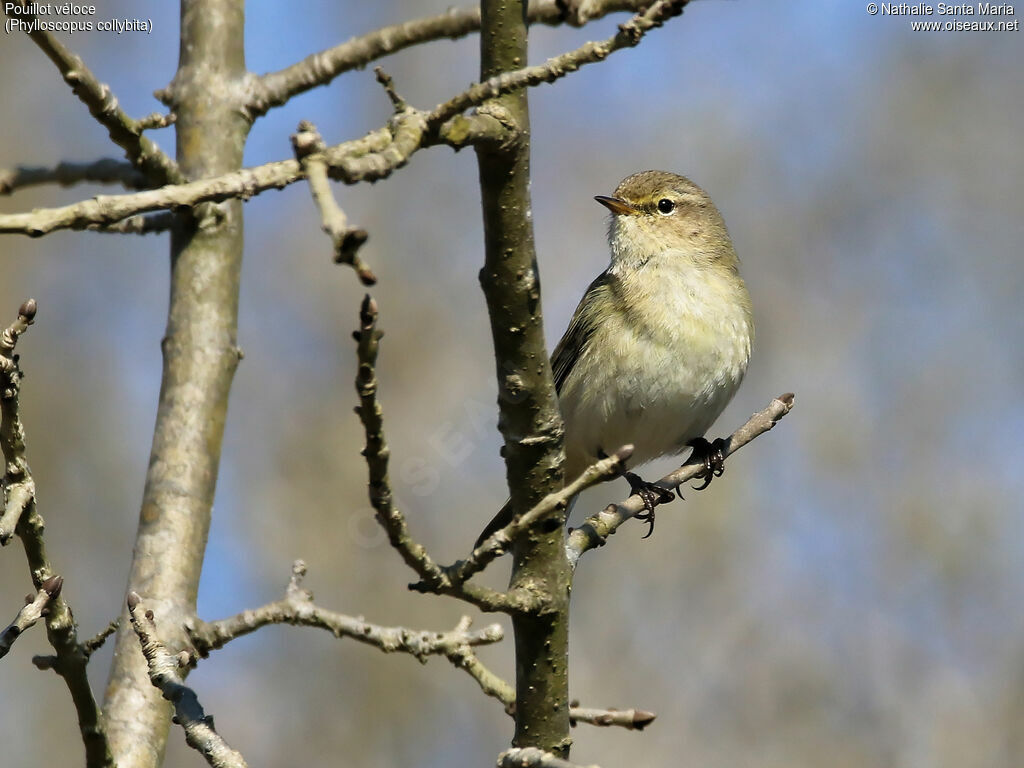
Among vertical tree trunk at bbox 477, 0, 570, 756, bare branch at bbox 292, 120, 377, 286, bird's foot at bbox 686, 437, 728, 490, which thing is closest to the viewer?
bare branch at bbox 292, 120, 377, 286

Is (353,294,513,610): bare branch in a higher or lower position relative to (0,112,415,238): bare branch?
lower

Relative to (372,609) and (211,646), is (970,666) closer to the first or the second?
(372,609)

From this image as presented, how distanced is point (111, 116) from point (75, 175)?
0.69 feet

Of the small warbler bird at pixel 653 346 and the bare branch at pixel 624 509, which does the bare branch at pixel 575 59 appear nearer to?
the bare branch at pixel 624 509

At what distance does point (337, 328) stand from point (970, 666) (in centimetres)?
561

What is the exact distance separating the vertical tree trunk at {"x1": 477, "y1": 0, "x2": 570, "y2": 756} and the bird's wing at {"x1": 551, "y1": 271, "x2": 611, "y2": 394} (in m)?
2.77

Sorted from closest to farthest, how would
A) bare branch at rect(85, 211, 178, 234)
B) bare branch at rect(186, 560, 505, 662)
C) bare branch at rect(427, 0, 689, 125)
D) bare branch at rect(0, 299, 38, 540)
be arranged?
1. bare branch at rect(427, 0, 689, 125)
2. bare branch at rect(0, 299, 38, 540)
3. bare branch at rect(186, 560, 505, 662)
4. bare branch at rect(85, 211, 178, 234)

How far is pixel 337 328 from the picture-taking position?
32.6 feet

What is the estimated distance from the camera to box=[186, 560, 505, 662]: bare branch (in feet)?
7.67

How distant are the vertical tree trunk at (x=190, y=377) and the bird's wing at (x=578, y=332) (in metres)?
2.29

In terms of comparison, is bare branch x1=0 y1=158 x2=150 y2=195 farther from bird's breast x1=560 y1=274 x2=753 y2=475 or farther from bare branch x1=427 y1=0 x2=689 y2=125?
bird's breast x1=560 y1=274 x2=753 y2=475

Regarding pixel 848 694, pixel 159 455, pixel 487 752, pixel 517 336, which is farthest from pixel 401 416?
pixel 517 336

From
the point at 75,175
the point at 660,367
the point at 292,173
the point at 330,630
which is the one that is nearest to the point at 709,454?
the point at 660,367

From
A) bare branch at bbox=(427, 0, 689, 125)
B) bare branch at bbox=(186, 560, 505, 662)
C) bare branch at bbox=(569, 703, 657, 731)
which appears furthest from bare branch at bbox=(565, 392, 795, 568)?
bare branch at bbox=(427, 0, 689, 125)
